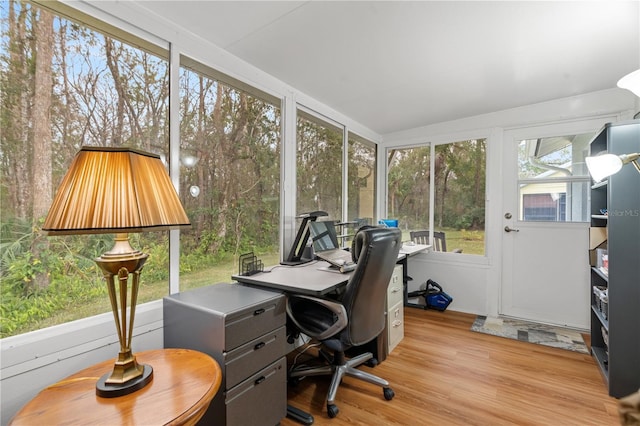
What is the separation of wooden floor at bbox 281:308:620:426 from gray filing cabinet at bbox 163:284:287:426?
0.36 metres

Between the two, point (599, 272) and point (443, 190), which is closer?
point (599, 272)

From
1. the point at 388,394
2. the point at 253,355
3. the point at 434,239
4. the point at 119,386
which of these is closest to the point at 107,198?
the point at 119,386

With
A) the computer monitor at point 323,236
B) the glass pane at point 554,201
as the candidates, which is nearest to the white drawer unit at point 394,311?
the computer monitor at point 323,236

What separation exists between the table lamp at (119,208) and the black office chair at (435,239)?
331 cm

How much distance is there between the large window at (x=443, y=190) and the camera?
3.45 m

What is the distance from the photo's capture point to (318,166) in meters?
3.04

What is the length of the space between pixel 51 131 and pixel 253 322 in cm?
127

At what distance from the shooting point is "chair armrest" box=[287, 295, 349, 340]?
5.43ft

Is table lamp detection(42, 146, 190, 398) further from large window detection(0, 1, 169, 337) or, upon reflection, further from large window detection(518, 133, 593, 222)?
large window detection(518, 133, 593, 222)

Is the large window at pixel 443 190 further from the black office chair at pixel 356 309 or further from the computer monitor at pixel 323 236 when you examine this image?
the black office chair at pixel 356 309

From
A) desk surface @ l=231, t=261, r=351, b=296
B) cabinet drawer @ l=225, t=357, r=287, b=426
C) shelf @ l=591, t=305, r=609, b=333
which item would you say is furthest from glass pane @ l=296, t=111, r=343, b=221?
shelf @ l=591, t=305, r=609, b=333

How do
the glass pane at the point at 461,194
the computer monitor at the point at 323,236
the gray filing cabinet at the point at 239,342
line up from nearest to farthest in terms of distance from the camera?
1. the gray filing cabinet at the point at 239,342
2. the computer monitor at the point at 323,236
3. the glass pane at the point at 461,194

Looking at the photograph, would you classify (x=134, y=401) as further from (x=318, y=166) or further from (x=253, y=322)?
(x=318, y=166)

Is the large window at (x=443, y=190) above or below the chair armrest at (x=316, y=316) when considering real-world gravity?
above
